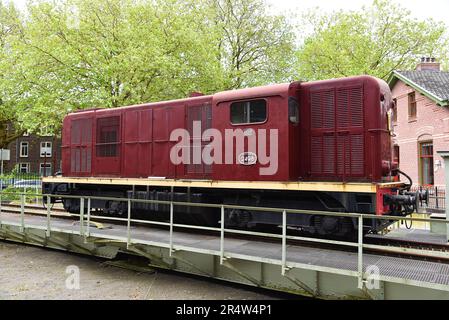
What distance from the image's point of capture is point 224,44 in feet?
79.1

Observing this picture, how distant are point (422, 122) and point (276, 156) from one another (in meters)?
14.5

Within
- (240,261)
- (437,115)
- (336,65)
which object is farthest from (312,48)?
(240,261)

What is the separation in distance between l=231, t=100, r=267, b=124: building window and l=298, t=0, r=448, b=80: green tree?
17737 mm

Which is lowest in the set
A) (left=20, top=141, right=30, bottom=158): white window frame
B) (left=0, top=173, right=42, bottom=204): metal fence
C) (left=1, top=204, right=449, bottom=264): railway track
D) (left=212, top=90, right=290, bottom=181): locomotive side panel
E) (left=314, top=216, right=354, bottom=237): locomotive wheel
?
(left=1, top=204, right=449, bottom=264): railway track

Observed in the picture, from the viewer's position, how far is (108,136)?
10.9 m

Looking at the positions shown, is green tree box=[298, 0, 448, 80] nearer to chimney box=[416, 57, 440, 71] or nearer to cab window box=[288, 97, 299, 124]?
chimney box=[416, 57, 440, 71]

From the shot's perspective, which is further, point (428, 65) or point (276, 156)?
point (428, 65)

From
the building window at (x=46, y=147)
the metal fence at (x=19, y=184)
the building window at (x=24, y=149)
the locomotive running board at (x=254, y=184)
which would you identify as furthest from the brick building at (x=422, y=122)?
the building window at (x=24, y=149)

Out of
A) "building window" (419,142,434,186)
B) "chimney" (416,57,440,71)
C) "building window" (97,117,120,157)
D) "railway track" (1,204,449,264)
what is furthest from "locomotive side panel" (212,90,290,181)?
"chimney" (416,57,440,71)

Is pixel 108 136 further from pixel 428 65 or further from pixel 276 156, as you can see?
pixel 428 65

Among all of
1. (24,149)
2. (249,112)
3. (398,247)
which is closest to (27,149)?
(24,149)

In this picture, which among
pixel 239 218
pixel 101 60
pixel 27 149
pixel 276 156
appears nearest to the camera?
pixel 276 156

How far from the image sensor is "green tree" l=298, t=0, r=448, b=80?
24844 mm

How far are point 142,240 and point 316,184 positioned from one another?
3.50 m
